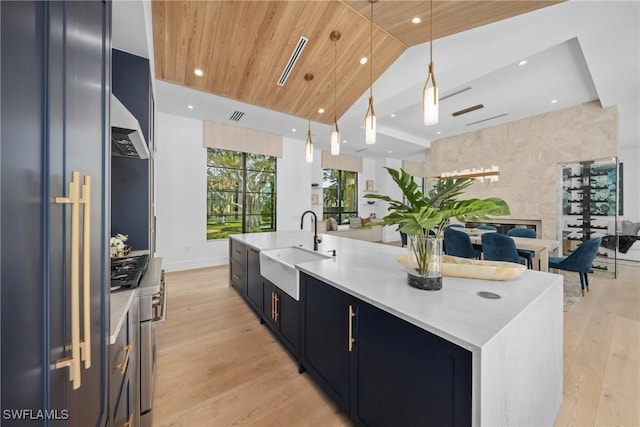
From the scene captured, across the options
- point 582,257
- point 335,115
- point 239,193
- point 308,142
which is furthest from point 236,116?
point 582,257

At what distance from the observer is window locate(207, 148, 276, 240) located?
5.43 m

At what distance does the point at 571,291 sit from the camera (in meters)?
3.64

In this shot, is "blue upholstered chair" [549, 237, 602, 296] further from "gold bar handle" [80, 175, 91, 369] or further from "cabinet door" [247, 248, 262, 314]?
"gold bar handle" [80, 175, 91, 369]

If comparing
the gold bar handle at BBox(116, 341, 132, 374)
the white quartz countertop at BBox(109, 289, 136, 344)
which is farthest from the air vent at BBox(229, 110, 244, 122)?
the gold bar handle at BBox(116, 341, 132, 374)

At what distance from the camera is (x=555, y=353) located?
4.36 feet

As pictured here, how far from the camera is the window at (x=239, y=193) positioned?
5.43m

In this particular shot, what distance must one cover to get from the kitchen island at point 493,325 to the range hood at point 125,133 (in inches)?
54.9

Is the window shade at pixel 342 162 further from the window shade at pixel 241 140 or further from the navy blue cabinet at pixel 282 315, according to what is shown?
the navy blue cabinet at pixel 282 315

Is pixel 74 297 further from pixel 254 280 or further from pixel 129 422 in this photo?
pixel 254 280

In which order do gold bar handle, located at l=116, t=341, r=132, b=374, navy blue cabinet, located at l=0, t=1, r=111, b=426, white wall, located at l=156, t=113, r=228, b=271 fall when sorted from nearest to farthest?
navy blue cabinet, located at l=0, t=1, r=111, b=426 < gold bar handle, located at l=116, t=341, r=132, b=374 < white wall, located at l=156, t=113, r=228, b=271

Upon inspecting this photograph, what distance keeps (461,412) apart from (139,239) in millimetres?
2719

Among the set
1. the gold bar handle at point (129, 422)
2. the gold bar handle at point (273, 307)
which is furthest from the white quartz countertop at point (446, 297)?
the gold bar handle at point (129, 422)

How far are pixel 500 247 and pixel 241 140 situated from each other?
5208 millimetres

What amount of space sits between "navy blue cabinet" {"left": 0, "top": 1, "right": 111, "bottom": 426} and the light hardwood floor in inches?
45.3
